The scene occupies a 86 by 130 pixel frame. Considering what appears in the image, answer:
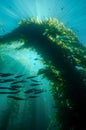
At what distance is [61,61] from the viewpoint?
9672 mm

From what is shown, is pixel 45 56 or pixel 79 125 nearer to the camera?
pixel 79 125

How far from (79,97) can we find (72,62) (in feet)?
5.68

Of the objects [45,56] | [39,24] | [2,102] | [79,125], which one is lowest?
[79,125]

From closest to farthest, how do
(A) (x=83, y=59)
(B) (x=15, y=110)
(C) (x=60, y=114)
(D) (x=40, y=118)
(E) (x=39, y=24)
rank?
(C) (x=60, y=114), (A) (x=83, y=59), (E) (x=39, y=24), (B) (x=15, y=110), (D) (x=40, y=118)

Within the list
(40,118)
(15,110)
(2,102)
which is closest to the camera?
(15,110)

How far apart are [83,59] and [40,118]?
28.8 metres

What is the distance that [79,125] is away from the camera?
869cm

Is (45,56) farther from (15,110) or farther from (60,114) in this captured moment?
(15,110)

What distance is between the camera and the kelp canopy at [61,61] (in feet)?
29.1

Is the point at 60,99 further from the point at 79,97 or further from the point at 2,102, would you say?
the point at 2,102

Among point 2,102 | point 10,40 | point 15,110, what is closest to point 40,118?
point 15,110

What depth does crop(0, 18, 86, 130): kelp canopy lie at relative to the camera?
888 centimetres

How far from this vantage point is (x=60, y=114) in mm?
9320

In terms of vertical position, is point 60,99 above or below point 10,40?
below
